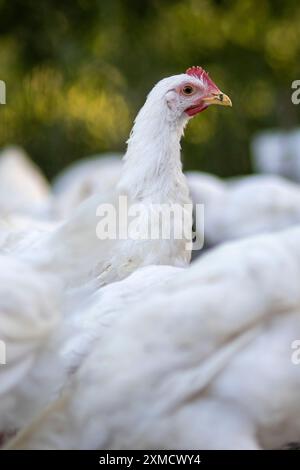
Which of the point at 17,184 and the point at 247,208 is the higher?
the point at 17,184

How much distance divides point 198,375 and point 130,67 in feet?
35.1

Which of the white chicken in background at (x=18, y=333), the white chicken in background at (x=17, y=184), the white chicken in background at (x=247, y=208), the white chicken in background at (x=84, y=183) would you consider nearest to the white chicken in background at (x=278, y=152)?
the white chicken in background at (x=84, y=183)

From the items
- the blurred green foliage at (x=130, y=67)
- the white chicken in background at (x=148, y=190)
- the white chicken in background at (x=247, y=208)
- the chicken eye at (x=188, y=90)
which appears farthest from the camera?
the blurred green foliage at (x=130, y=67)

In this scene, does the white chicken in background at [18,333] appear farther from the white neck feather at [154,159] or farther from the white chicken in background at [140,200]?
the white neck feather at [154,159]

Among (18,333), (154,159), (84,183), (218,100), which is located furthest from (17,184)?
(18,333)

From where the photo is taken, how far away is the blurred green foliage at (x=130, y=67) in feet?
41.3

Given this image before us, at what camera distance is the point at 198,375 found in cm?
338

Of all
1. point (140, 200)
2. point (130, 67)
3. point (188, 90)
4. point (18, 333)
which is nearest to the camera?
point (18, 333)

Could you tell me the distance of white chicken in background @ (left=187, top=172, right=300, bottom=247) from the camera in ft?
31.2

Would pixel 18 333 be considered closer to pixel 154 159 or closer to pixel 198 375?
pixel 198 375

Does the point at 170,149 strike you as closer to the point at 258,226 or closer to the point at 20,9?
the point at 258,226

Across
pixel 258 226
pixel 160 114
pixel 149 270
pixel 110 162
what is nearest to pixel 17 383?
pixel 149 270

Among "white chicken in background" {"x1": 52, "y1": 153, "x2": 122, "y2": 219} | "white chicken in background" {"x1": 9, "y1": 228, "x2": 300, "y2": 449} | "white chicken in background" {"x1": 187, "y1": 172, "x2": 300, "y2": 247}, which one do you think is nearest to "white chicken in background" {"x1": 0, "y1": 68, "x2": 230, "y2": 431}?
"white chicken in background" {"x1": 9, "y1": 228, "x2": 300, "y2": 449}

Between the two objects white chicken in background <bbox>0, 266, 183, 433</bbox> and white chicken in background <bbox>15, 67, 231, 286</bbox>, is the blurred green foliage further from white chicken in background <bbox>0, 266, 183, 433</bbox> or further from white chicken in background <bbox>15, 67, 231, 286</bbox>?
white chicken in background <bbox>0, 266, 183, 433</bbox>
